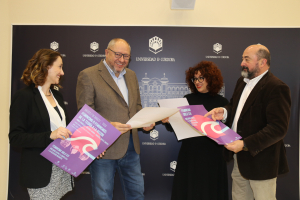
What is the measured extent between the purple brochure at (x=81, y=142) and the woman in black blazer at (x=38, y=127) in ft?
0.23

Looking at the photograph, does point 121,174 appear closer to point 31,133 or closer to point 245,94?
point 31,133

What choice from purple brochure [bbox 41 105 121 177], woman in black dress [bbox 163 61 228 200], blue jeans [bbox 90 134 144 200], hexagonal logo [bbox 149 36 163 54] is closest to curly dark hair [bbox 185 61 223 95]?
woman in black dress [bbox 163 61 228 200]

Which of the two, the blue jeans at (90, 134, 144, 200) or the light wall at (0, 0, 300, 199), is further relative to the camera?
the light wall at (0, 0, 300, 199)

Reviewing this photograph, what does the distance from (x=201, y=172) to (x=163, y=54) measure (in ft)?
6.08

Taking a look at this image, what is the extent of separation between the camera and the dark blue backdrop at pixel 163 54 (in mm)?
3320

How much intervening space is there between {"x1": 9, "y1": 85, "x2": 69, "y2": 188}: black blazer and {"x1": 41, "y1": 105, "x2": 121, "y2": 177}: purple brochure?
106 millimetres

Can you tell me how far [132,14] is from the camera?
3357 millimetres

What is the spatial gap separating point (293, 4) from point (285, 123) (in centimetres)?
260

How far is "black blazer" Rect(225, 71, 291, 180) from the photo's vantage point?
6.08 feet

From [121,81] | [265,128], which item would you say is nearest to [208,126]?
[265,128]

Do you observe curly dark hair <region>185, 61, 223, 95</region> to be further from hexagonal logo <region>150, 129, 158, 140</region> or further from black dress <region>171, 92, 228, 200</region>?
hexagonal logo <region>150, 129, 158, 140</region>

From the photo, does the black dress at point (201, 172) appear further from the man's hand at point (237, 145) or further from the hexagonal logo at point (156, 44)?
the hexagonal logo at point (156, 44)

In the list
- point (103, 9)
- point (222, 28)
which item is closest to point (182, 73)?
point (222, 28)

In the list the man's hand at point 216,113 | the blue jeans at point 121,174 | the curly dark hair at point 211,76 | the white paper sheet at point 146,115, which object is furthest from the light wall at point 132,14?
the blue jeans at point 121,174
